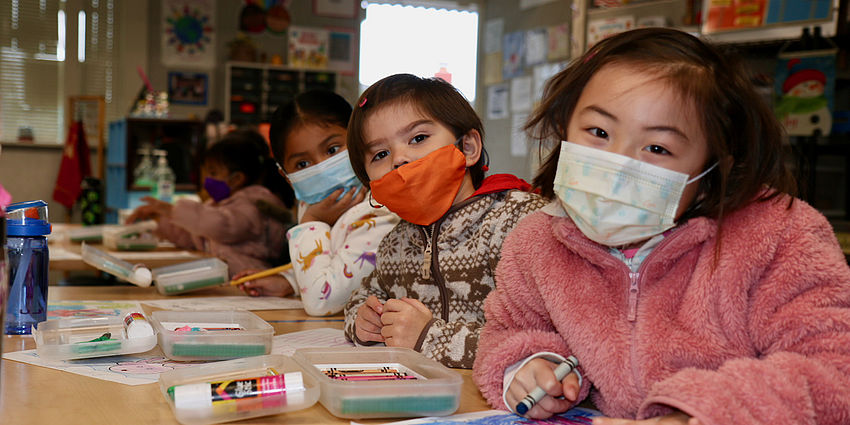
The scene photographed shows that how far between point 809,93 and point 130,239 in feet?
9.02

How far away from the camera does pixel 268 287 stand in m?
1.76

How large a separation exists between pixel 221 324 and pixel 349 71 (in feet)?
20.4

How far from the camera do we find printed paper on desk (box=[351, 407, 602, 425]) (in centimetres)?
77

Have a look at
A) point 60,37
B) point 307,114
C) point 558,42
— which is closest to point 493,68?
point 558,42

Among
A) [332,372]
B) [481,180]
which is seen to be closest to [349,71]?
[481,180]

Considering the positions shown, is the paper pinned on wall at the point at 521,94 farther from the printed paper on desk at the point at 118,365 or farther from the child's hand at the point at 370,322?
the printed paper on desk at the point at 118,365

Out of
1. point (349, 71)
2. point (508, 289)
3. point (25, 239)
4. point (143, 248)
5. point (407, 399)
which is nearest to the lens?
point (407, 399)

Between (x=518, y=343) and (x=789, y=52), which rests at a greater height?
(x=789, y=52)

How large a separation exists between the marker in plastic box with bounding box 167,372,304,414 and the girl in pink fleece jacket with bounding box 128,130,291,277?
1.56 m

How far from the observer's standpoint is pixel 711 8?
10.3 feet

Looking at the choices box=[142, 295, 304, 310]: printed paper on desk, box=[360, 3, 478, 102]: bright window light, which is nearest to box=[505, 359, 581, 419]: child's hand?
box=[142, 295, 304, 310]: printed paper on desk

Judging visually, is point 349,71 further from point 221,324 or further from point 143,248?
point 221,324

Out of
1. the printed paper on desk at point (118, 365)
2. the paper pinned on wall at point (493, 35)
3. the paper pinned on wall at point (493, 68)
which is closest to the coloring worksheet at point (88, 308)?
the printed paper on desk at point (118, 365)

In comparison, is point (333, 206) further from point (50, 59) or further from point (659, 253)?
point (50, 59)
